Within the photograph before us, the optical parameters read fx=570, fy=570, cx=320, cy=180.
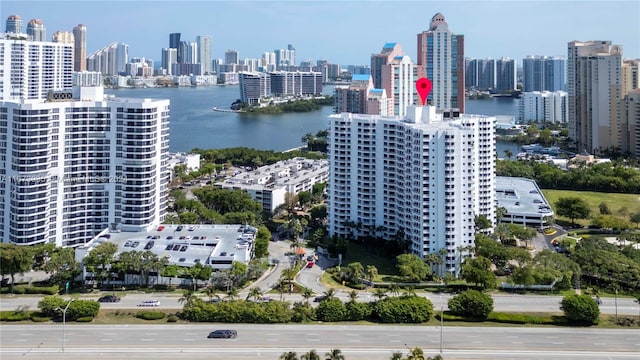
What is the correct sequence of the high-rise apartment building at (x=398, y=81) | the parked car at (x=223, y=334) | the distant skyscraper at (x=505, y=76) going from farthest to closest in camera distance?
the distant skyscraper at (x=505, y=76) → the high-rise apartment building at (x=398, y=81) → the parked car at (x=223, y=334)

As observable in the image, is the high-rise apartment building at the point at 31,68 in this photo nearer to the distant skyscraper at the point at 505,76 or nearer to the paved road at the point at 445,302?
the paved road at the point at 445,302

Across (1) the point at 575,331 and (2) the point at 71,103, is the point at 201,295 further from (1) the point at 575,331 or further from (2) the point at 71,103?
(1) the point at 575,331

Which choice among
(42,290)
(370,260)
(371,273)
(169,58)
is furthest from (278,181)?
(169,58)

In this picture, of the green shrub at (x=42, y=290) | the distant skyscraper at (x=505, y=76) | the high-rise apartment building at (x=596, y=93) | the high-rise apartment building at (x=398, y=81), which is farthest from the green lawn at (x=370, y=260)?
the distant skyscraper at (x=505, y=76)

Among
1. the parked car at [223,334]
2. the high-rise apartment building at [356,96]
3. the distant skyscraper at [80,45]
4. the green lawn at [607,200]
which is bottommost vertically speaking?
the parked car at [223,334]

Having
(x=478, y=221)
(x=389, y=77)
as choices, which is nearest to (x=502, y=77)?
(x=389, y=77)

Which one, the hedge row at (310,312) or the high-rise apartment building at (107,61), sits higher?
the high-rise apartment building at (107,61)

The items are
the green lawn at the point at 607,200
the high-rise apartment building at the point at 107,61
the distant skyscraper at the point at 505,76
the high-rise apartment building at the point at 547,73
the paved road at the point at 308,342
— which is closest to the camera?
the paved road at the point at 308,342
